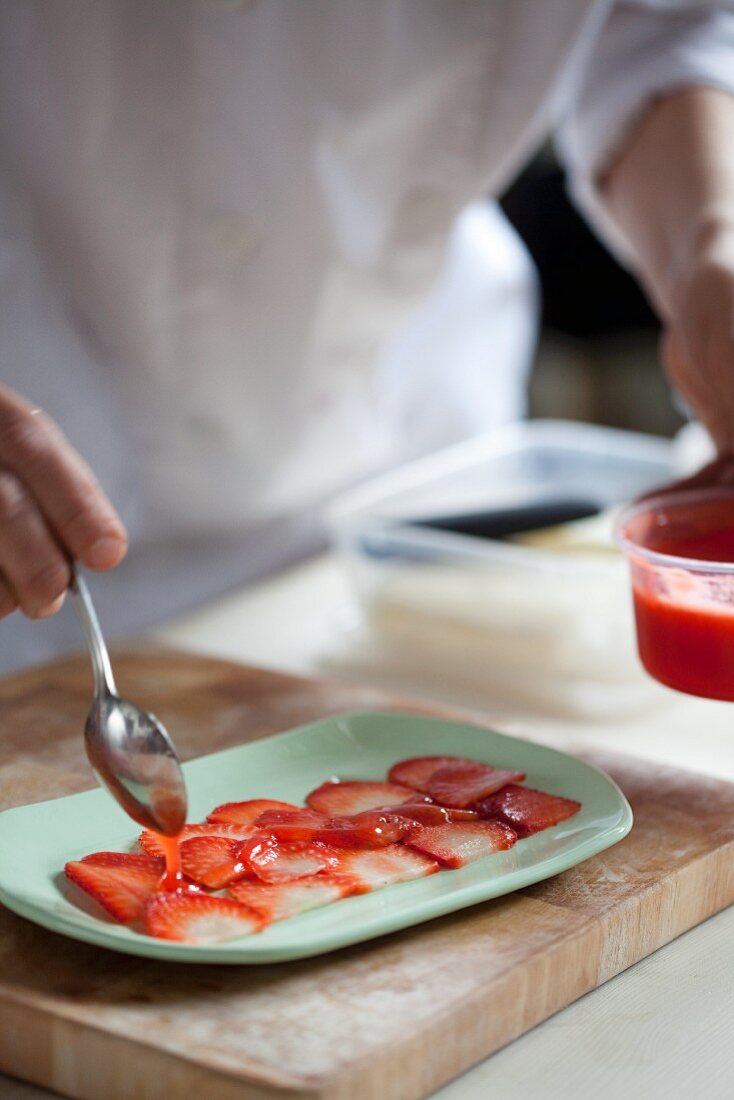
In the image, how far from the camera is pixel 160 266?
4.58 feet

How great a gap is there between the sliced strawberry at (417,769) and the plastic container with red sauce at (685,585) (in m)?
0.18

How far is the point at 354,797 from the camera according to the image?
3.20 ft

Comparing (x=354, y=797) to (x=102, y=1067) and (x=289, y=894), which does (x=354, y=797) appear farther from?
(x=102, y=1067)

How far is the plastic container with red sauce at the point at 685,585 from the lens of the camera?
1.01m

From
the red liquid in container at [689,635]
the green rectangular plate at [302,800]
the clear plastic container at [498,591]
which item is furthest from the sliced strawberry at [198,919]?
the clear plastic container at [498,591]

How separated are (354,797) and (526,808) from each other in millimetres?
124

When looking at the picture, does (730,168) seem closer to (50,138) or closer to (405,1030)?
(50,138)

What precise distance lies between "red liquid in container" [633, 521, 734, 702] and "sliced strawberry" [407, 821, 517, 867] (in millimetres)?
218

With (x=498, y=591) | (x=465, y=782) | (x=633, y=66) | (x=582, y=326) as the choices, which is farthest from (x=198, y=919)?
(x=582, y=326)

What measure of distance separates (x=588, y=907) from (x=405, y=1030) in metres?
0.18

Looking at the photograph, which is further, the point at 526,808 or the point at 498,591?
the point at 498,591

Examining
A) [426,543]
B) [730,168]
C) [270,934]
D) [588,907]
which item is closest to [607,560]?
[426,543]

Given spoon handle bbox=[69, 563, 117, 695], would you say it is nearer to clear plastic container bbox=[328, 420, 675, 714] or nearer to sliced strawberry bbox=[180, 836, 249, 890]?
sliced strawberry bbox=[180, 836, 249, 890]

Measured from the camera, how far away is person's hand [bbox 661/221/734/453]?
3.96 ft
